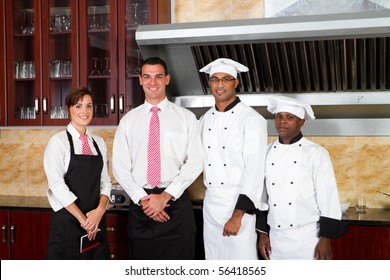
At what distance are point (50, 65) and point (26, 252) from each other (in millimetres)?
1170

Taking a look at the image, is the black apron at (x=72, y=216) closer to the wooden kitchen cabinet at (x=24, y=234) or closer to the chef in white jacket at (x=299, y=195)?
the wooden kitchen cabinet at (x=24, y=234)

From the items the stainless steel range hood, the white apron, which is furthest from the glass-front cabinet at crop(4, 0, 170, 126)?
the white apron

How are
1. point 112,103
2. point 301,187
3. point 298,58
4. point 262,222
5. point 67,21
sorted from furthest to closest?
point 67,21
point 112,103
point 298,58
point 262,222
point 301,187

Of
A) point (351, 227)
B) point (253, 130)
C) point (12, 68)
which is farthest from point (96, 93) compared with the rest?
point (351, 227)

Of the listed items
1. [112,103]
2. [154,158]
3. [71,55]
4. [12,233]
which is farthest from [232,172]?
[12,233]

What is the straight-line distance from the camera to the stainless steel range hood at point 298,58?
2.64 m

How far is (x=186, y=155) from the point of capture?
2.59 metres

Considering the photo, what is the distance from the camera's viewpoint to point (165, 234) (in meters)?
2.54

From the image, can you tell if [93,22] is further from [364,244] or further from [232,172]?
[364,244]

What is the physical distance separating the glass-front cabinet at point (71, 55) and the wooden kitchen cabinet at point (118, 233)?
574mm

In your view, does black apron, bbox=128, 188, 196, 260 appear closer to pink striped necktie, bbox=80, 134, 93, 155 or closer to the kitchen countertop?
pink striped necktie, bbox=80, 134, 93, 155

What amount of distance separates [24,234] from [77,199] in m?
0.90

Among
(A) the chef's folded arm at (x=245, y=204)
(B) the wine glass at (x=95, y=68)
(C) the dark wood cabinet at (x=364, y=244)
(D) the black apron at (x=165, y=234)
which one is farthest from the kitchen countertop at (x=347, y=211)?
(B) the wine glass at (x=95, y=68)

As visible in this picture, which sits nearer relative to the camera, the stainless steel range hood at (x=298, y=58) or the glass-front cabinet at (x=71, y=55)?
the stainless steel range hood at (x=298, y=58)
